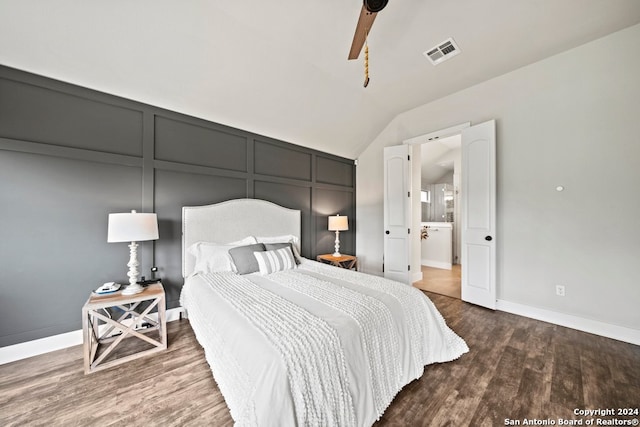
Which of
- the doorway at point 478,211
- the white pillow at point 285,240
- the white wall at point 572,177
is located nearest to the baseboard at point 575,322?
the white wall at point 572,177

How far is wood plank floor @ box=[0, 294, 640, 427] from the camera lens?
1.42m

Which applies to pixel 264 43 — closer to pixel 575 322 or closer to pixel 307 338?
pixel 307 338

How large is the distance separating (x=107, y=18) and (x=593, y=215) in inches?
197

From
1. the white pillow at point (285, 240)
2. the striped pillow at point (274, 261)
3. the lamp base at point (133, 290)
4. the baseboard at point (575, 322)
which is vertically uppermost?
the white pillow at point (285, 240)

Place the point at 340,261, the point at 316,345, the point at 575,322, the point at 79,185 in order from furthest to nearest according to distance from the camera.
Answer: the point at 340,261 → the point at 575,322 → the point at 79,185 → the point at 316,345

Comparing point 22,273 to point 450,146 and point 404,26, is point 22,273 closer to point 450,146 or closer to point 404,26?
point 404,26

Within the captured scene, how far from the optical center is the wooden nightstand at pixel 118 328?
1.85m

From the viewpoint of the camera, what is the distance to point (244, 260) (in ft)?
8.51

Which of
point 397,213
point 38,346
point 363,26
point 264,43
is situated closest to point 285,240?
point 397,213

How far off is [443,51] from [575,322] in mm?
3353

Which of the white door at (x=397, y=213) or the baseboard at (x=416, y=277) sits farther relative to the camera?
the baseboard at (x=416, y=277)

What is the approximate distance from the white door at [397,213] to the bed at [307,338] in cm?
187

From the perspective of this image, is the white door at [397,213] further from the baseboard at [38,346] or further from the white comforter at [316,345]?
the baseboard at [38,346]

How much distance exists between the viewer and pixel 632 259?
90.8 inches
